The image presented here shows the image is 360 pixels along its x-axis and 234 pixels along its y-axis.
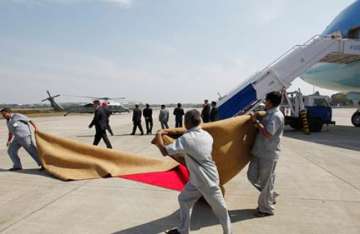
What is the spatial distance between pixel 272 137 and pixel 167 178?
3.10 meters

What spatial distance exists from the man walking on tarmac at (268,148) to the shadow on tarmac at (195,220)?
0.93 ft

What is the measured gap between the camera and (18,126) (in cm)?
888

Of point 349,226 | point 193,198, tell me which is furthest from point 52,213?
point 349,226

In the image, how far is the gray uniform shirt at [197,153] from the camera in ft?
13.2

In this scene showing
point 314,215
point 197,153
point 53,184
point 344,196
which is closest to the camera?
point 197,153

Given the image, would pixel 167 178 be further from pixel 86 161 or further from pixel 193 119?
pixel 193 119

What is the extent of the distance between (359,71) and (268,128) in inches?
684

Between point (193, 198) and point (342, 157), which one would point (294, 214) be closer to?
point (193, 198)

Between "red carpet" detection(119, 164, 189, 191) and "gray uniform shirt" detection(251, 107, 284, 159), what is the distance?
1.77 meters

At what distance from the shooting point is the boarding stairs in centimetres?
1326

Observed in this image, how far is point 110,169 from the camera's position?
8164 mm

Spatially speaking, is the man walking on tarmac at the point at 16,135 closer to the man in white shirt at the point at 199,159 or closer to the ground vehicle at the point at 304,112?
the man in white shirt at the point at 199,159

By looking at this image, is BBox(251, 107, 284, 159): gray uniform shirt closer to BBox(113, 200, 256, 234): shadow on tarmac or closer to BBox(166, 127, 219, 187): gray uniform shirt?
BBox(113, 200, 256, 234): shadow on tarmac

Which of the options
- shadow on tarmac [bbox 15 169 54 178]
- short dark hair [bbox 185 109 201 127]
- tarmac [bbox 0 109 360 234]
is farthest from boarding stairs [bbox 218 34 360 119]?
short dark hair [bbox 185 109 201 127]
